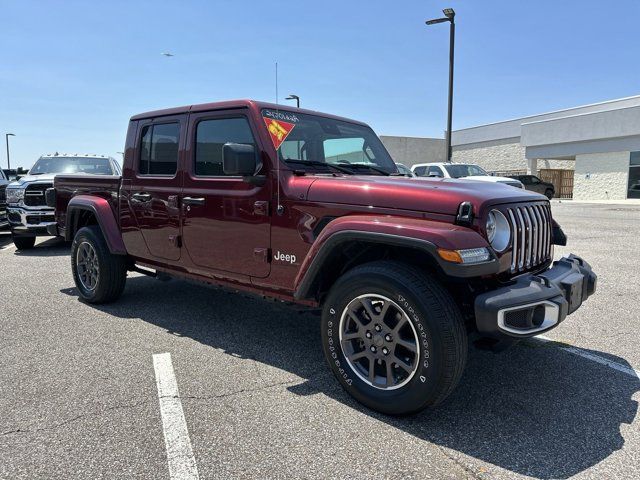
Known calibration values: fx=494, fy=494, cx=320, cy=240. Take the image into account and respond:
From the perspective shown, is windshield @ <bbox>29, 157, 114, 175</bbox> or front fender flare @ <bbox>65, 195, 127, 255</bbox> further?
windshield @ <bbox>29, 157, 114, 175</bbox>

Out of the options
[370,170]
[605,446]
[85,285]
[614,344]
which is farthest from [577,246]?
[85,285]

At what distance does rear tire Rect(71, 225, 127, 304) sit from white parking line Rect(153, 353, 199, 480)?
178cm

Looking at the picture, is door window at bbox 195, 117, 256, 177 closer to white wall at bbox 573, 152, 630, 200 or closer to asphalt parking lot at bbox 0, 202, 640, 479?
asphalt parking lot at bbox 0, 202, 640, 479

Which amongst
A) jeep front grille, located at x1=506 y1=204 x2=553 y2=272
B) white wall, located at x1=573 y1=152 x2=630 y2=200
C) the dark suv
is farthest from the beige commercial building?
jeep front grille, located at x1=506 y1=204 x2=553 y2=272

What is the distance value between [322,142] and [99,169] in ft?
25.9

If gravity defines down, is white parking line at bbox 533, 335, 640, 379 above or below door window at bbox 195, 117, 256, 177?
below

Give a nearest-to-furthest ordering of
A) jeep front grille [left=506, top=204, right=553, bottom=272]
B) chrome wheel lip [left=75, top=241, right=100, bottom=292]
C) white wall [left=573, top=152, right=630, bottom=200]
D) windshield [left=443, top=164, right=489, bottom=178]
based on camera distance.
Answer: jeep front grille [left=506, top=204, right=553, bottom=272]
chrome wheel lip [left=75, top=241, right=100, bottom=292]
windshield [left=443, top=164, right=489, bottom=178]
white wall [left=573, top=152, right=630, bottom=200]

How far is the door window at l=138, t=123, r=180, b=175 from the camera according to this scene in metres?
4.38

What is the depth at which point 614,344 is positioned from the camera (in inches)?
162

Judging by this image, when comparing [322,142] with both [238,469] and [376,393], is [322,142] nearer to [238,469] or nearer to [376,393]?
[376,393]

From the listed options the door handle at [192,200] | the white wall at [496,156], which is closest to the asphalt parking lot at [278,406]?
the door handle at [192,200]

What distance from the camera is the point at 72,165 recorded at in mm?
10500

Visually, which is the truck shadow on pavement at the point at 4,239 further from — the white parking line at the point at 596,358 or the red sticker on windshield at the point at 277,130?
the white parking line at the point at 596,358

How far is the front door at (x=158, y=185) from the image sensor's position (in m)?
4.30
